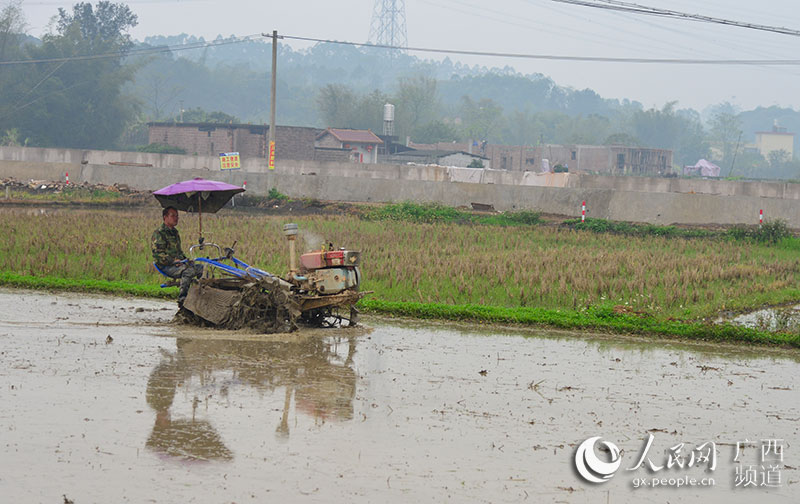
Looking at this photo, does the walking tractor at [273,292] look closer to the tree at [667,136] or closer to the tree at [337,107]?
A: the tree at [337,107]

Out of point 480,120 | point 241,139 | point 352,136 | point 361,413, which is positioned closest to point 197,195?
point 361,413

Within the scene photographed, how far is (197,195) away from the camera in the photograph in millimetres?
12656

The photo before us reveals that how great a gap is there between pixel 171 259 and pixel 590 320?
6150 millimetres

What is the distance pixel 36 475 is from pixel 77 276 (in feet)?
36.0

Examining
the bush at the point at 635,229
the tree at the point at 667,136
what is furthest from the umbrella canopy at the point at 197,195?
the tree at the point at 667,136

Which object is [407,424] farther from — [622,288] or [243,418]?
[622,288]

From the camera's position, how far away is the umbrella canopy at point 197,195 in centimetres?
1206

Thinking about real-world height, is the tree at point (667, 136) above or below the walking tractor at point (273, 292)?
above

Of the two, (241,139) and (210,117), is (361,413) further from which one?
(210,117)

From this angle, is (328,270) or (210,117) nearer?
(328,270)

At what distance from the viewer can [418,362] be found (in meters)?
10.6

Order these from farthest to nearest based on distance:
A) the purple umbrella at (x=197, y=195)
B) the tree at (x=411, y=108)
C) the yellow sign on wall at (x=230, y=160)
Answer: the tree at (x=411, y=108)
the yellow sign on wall at (x=230, y=160)
the purple umbrella at (x=197, y=195)

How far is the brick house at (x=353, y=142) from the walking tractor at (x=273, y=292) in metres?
62.0

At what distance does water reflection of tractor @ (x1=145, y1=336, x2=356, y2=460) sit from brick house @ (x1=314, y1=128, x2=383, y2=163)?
6328 centimetres
